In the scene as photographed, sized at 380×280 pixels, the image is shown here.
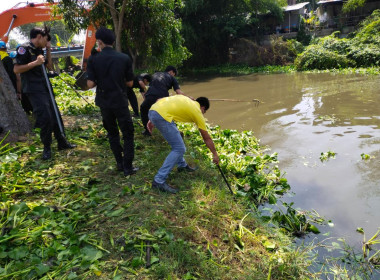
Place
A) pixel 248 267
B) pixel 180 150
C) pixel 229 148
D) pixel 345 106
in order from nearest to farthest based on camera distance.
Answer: pixel 248 267, pixel 180 150, pixel 229 148, pixel 345 106

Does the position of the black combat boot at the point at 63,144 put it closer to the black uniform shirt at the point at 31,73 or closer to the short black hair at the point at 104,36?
the black uniform shirt at the point at 31,73

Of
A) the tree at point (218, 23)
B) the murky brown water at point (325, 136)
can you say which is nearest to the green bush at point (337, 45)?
the murky brown water at point (325, 136)

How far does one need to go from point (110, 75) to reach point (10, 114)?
2.61m

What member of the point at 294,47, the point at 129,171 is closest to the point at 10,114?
the point at 129,171

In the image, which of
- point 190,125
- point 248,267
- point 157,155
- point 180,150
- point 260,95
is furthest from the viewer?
point 260,95

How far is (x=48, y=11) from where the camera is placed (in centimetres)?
922

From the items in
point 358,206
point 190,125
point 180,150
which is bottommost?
point 358,206

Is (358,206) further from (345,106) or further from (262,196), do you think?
(345,106)

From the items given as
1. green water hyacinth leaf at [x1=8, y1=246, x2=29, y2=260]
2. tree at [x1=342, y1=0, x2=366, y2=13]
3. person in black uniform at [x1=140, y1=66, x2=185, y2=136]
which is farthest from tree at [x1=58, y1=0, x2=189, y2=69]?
tree at [x1=342, y1=0, x2=366, y2=13]

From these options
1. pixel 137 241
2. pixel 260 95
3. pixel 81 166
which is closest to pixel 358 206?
pixel 137 241

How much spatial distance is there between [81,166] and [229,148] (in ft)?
10.2

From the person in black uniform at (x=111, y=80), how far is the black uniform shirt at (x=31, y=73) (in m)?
1.19

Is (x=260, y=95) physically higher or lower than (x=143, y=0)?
lower

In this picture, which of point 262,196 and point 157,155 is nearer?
point 262,196
